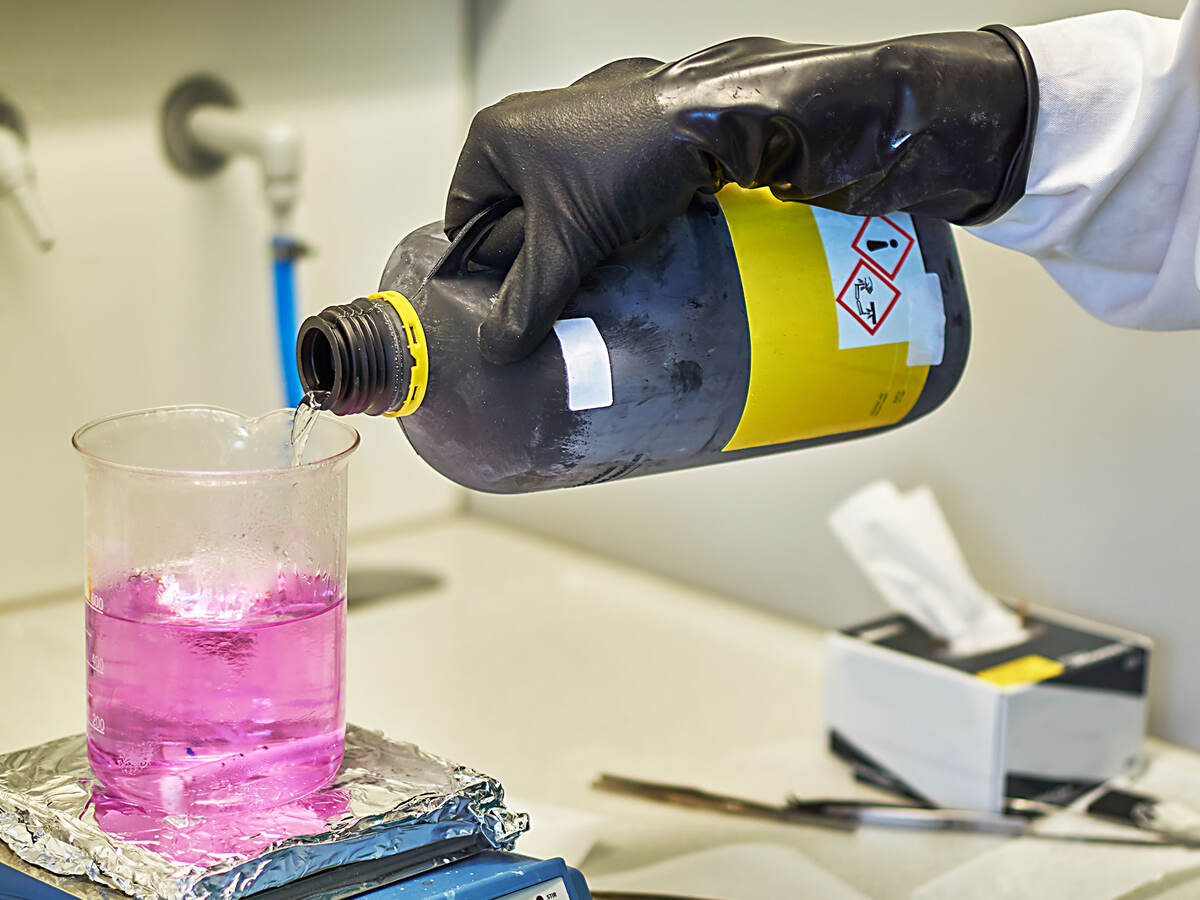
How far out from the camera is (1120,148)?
2.81 feet

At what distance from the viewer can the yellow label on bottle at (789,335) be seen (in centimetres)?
85

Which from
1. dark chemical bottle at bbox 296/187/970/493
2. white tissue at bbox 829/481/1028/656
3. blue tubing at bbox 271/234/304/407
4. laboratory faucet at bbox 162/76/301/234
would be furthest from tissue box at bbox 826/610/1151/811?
laboratory faucet at bbox 162/76/301/234

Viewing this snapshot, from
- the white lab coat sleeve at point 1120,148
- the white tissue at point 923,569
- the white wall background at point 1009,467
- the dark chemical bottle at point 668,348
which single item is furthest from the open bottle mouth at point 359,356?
the white wall background at point 1009,467

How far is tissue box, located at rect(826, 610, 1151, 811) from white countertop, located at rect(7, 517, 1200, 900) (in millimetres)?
53

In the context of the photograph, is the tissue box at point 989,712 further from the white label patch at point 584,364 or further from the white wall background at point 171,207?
the white wall background at point 171,207

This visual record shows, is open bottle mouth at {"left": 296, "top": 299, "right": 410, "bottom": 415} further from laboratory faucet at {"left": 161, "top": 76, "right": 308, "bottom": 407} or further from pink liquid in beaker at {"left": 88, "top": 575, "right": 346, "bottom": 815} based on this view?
laboratory faucet at {"left": 161, "top": 76, "right": 308, "bottom": 407}

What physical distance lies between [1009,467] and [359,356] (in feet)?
2.93

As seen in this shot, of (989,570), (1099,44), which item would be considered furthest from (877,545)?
(1099,44)

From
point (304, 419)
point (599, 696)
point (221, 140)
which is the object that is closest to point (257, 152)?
point (221, 140)

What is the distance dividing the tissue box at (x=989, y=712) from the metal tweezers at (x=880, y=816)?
1.0 inches

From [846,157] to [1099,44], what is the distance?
200 millimetres

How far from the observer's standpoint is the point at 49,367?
1.59 m

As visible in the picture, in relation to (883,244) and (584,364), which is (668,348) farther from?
(883,244)

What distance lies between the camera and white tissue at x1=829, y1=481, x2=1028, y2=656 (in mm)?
1294
